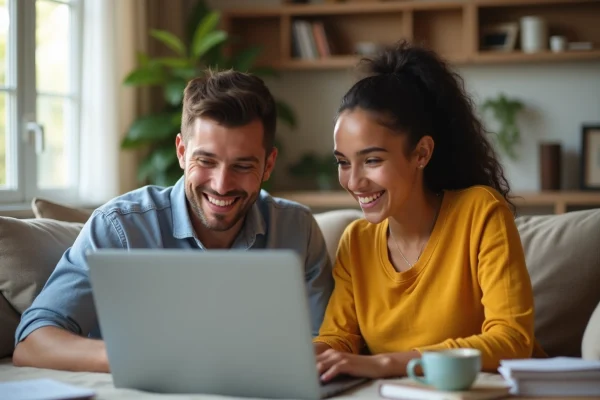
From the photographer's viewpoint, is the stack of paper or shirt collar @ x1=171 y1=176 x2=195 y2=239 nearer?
the stack of paper

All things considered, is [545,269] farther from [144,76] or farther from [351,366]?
[144,76]

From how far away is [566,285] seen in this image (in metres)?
2.23

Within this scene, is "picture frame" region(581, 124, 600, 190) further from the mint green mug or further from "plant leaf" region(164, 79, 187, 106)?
the mint green mug

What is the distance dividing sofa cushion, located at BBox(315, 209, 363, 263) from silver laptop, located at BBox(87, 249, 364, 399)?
3.48ft

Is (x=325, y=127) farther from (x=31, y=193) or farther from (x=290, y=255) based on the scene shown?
(x=290, y=255)

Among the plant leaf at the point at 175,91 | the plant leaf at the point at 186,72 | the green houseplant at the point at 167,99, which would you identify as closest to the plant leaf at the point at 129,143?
the green houseplant at the point at 167,99

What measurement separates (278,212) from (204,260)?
3.01 ft

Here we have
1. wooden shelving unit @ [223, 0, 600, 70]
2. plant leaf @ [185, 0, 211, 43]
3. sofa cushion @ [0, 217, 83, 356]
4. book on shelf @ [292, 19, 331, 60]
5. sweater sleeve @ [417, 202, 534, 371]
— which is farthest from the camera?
book on shelf @ [292, 19, 331, 60]

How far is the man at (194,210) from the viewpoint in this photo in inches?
73.4

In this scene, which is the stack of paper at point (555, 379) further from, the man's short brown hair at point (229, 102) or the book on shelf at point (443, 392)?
the man's short brown hair at point (229, 102)

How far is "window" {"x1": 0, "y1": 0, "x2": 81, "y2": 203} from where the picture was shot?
12.4 feet

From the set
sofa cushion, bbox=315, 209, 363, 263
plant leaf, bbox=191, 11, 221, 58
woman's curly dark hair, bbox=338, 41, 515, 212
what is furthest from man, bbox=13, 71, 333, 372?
plant leaf, bbox=191, 11, 221, 58

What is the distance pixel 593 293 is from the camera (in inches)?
87.7

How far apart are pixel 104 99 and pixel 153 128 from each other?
0.30 m
